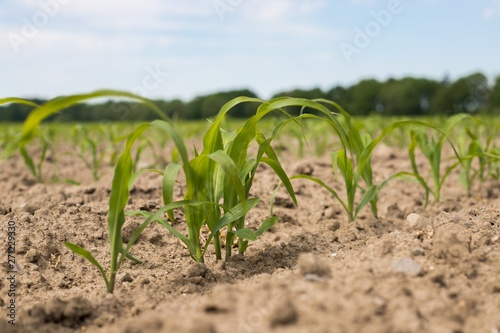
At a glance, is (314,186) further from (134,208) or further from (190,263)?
(190,263)

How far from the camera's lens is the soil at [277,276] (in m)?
1.12

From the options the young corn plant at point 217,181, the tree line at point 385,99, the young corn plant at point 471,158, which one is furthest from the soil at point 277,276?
the tree line at point 385,99

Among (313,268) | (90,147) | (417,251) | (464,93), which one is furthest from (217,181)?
(464,93)

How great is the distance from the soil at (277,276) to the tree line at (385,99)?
111 feet

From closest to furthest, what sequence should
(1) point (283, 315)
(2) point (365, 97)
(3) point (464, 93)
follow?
1. (1) point (283, 315)
2. (3) point (464, 93)
3. (2) point (365, 97)

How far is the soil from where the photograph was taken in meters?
1.12

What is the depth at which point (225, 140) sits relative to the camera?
6.43ft

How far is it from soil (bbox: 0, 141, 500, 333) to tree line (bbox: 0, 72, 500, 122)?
34.0m

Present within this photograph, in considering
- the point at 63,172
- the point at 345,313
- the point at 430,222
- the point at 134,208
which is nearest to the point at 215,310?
the point at 345,313

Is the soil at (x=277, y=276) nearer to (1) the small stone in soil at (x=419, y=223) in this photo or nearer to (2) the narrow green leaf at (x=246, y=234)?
(1) the small stone in soil at (x=419, y=223)

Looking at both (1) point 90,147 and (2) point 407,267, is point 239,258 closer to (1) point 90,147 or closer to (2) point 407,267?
(2) point 407,267

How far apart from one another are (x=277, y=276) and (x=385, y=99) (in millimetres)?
51420

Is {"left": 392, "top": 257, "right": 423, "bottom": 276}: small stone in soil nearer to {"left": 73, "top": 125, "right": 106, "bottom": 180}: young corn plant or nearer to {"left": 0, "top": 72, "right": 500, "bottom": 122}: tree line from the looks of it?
{"left": 73, "top": 125, "right": 106, "bottom": 180}: young corn plant

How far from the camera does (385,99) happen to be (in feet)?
166
